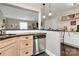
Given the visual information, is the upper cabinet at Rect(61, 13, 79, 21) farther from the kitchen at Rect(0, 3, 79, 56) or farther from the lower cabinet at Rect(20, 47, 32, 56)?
the lower cabinet at Rect(20, 47, 32, 56)

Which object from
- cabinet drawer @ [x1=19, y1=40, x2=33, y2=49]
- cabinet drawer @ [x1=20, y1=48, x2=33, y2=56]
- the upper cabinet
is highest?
the upper cabinet

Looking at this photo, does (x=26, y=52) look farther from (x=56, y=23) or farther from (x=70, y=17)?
(x=70, y=17)

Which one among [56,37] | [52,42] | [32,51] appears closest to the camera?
[56,37]

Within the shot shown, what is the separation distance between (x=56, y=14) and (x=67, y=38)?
1.80 feet

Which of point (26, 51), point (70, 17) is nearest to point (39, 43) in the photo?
point (26, 51)

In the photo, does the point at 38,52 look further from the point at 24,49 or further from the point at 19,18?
the point at 19,18

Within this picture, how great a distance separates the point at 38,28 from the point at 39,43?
24.3 inches

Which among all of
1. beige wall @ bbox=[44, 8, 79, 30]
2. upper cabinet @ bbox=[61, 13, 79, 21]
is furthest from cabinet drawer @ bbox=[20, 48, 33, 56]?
upper cabinet @ bbox=[61, 13, 79, 21]

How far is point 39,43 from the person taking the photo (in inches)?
105

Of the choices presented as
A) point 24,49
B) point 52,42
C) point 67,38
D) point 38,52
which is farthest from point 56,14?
point 38,52

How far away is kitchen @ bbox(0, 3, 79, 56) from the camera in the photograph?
56.5 inches

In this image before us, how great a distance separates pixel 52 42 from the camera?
227cm

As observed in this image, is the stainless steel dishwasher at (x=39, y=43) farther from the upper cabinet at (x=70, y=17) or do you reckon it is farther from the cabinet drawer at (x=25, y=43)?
the upper cabinet at (x=70, y=17)

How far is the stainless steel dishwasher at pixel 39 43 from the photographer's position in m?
2.56
